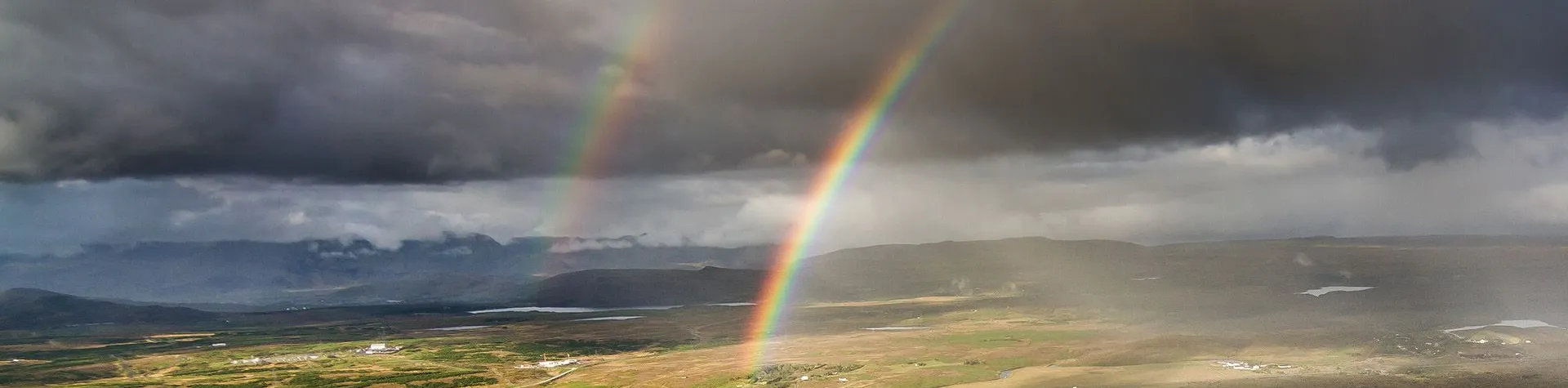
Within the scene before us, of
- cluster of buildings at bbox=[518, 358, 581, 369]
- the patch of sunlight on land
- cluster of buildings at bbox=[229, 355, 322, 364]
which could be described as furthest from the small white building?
the patch of sunlight on land

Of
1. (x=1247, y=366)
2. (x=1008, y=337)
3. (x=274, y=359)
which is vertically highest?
(x=274, y=359)

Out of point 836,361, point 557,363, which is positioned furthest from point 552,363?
point 836,361

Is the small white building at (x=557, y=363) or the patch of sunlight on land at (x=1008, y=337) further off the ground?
the small white building at (x=557, y=363)

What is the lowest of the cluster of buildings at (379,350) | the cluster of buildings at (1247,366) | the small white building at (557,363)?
the cluster of buildings at (1247,366)

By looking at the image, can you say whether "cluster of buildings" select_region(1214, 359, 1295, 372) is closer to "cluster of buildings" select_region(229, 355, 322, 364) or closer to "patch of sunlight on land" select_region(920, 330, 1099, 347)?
"patch of sunlight on land" select_region(920, 330, 1099, 347)

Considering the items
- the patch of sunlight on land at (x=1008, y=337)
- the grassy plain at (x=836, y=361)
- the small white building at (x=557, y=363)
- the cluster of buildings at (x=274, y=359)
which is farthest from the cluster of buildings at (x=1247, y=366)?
the cluster of buildings at (x=274, y=359)

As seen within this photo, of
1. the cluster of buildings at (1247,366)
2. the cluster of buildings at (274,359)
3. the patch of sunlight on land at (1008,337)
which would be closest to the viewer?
the cluster of buildings at (1247,366)

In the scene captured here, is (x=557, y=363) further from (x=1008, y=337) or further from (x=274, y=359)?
(x=1008, y=337)

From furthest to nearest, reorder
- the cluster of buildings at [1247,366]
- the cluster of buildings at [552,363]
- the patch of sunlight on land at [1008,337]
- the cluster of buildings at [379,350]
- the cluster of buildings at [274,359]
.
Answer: the cluster of buildings at [379,350]
the cluster of buildings at [274,359]
the patch of sunlight on land at [1008,337]
the cluster of buildings at [552,363]
the cluster of buildings at [1247,366]

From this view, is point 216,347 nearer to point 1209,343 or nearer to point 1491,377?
point 1209,343

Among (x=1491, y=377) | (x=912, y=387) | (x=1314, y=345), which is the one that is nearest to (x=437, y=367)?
(x=912, y=387)

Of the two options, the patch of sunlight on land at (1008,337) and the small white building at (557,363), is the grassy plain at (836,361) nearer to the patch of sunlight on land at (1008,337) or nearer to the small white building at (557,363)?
the patch of sunlight on land at (1008,337)
